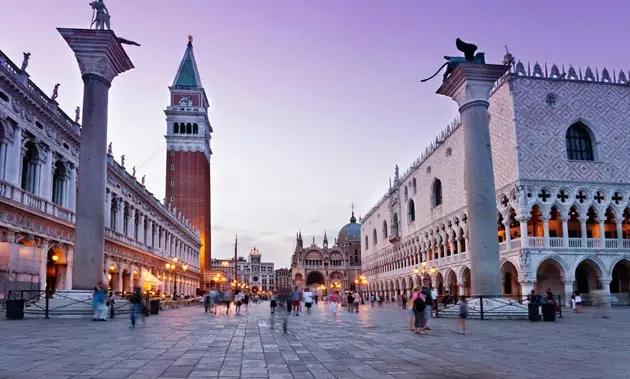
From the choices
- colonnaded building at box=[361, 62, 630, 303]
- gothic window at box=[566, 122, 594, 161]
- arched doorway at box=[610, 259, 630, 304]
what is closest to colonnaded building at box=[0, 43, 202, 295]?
colonnaded building at box=[361, 62, 630, 303]

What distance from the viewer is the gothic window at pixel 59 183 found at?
103ft

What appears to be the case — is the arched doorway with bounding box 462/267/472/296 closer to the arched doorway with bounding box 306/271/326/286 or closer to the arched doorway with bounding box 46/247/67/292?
the arched doorway with bounding box 46/247/67/292

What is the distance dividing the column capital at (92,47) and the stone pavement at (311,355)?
1009 cm

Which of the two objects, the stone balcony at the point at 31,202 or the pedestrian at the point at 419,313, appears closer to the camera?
the pedestrian at the point at 419,313

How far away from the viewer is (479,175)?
858 inches

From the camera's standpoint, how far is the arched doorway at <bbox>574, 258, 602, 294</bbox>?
38.8 m

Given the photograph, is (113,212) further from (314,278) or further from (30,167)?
(314,278)

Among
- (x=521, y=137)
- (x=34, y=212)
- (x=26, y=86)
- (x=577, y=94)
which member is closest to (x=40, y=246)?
(x=34, y=212)

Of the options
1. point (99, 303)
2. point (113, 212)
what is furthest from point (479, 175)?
point (113, 212)

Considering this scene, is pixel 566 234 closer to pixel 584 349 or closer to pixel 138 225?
pixel 584 349

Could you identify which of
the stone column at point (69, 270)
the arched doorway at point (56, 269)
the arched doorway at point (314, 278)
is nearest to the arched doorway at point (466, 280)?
the stone column at point (69, 270)

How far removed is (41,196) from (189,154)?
63294 mm

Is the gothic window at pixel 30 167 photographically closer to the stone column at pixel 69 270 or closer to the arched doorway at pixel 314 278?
the stone column at pixel 69 270

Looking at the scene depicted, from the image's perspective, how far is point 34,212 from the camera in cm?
2559
